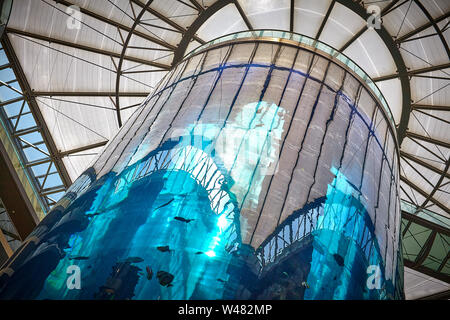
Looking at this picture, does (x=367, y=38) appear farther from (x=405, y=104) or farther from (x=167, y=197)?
(x=167, y=197)

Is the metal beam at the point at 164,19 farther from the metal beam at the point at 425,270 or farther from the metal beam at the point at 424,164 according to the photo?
the metal beam at the point at 425,270

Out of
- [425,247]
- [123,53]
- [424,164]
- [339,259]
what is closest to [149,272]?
[339,259]

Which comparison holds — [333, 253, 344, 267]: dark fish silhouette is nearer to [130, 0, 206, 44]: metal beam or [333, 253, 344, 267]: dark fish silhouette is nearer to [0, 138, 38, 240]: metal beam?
[130, 0, 206, 44]: metal beam

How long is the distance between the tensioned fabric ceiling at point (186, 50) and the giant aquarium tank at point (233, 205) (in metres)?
7.52

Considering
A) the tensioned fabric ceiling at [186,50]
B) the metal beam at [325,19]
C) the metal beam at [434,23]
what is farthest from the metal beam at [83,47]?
the metal beam at [434,23]

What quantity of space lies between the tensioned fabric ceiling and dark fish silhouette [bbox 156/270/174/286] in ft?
44.6

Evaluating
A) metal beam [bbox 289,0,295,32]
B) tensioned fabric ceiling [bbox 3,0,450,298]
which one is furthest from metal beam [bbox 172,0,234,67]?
metal beam [bbox 289,0,295,32]

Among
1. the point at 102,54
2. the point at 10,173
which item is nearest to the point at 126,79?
the point at 102,54

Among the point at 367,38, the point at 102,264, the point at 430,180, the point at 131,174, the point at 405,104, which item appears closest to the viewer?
the point at 102,264

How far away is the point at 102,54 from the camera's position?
1952 centimetres

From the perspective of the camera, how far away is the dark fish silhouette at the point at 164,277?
6602 mm

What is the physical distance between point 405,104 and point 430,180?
4.33 meters

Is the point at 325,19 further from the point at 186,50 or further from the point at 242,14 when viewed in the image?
the point at 186,50

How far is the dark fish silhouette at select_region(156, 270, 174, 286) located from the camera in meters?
6.60
